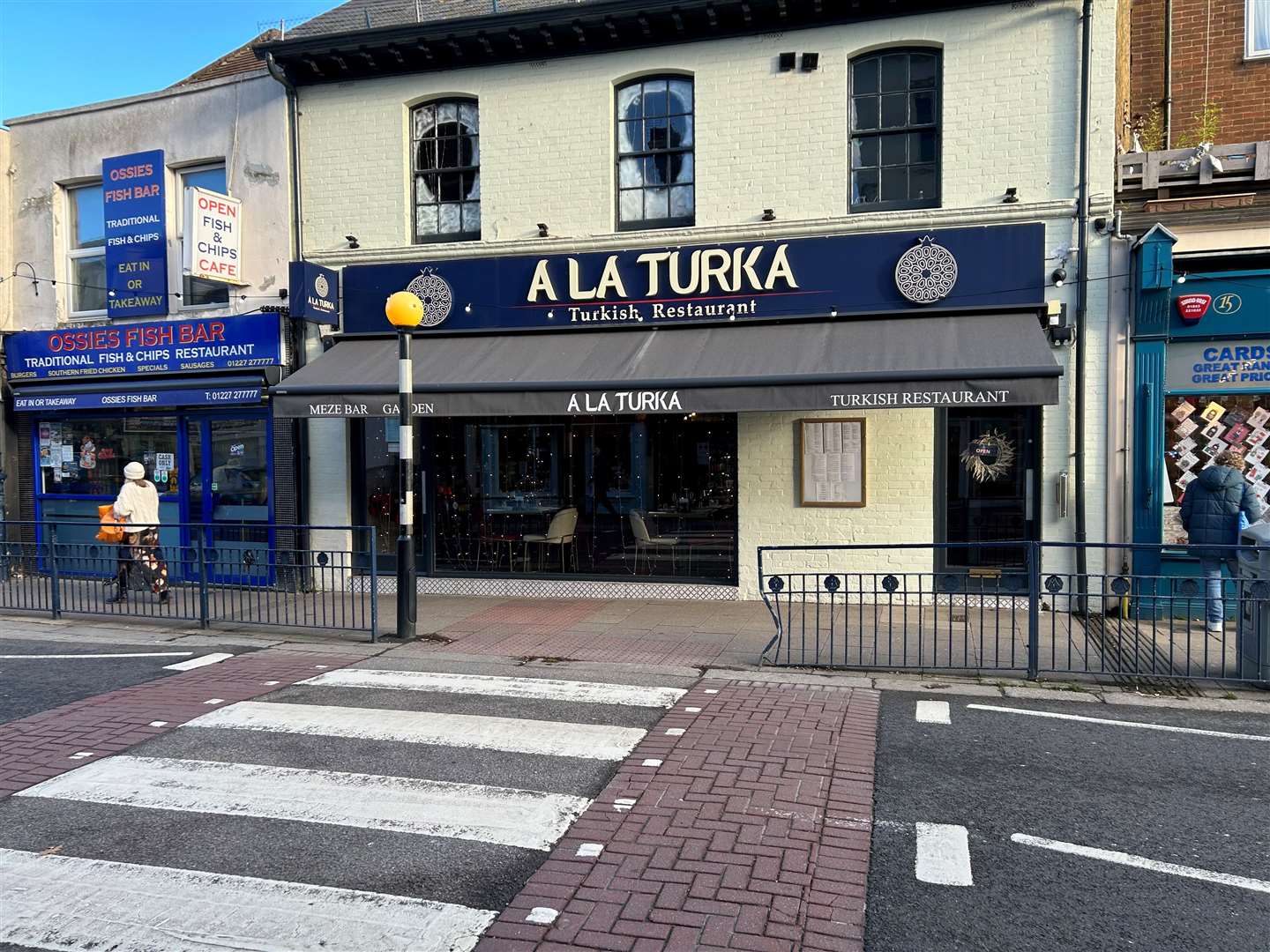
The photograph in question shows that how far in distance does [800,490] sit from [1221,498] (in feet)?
14.1

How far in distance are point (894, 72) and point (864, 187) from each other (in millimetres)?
1345

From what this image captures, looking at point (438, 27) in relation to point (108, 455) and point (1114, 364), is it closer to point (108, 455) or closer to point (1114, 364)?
point (108, 455)

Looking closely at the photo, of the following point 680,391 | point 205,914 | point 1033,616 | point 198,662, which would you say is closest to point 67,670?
point 198,662

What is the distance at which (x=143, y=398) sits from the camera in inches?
514

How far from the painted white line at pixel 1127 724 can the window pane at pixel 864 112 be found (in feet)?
23.4

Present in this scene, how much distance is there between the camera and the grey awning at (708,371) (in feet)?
29.4

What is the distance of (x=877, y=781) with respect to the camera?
5172 millimetres

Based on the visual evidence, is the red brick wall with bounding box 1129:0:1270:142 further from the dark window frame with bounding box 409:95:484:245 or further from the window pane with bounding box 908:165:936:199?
the dark window frame with bounding box 409:95:484:245

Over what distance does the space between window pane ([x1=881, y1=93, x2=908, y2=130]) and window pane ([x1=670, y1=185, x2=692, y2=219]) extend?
95.9 inches

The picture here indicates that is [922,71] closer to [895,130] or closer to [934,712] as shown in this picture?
[895,130]

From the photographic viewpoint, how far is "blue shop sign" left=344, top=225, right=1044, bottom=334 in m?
10.3

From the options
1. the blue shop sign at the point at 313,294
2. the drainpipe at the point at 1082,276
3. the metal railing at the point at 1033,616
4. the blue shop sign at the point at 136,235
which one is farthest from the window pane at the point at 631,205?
the blue shop sign at the point at 136,235

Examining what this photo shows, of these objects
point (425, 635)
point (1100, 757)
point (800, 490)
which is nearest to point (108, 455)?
point (425, 635)

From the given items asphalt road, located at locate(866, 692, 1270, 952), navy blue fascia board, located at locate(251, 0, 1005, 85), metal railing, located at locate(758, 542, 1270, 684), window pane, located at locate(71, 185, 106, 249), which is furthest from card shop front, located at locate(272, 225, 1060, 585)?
window pane, located at locate(71, 185, 106, 249)
